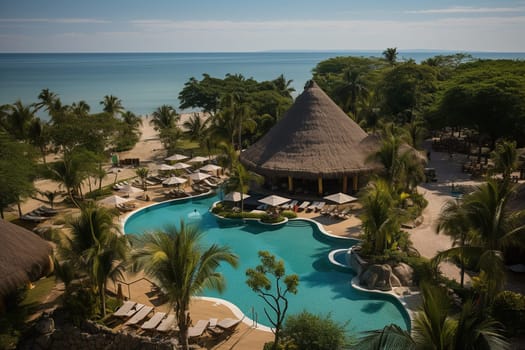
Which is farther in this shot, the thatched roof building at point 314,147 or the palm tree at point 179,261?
the thatched roof building at point 314,147

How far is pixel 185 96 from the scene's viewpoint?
5066 cm

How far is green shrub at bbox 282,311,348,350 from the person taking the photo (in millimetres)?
10211

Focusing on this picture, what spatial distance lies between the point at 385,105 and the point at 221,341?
3270 centimetres

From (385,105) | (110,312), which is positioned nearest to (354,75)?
(385,105)

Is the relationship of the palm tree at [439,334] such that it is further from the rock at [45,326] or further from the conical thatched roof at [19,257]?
the conical thatched roof at [19,257]

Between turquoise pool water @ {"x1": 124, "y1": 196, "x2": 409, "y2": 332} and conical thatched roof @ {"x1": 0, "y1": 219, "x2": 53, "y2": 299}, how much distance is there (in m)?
5.30

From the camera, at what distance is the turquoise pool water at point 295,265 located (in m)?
13.6

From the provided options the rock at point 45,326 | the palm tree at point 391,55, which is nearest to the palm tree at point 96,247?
the rock at point 45,326

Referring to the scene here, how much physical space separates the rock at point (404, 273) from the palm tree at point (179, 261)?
754 cm

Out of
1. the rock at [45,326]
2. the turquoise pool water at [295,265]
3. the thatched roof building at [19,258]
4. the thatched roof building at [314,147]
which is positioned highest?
the thatched roof building at [314,147]

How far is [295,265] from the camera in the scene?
17.3 m

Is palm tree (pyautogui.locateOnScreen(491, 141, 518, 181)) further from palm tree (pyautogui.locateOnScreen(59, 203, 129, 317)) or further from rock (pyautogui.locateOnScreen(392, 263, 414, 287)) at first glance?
palm tree (pyautogui.locateOnScreen(59, 203, 129, 317))

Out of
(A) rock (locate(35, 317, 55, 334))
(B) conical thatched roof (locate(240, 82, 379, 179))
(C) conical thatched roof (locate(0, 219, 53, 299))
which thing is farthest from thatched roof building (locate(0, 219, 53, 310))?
(B) conical thatched roof (locate(240, 82, 379, 179))

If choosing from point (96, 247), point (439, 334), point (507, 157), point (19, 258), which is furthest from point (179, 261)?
point (507, 157)
